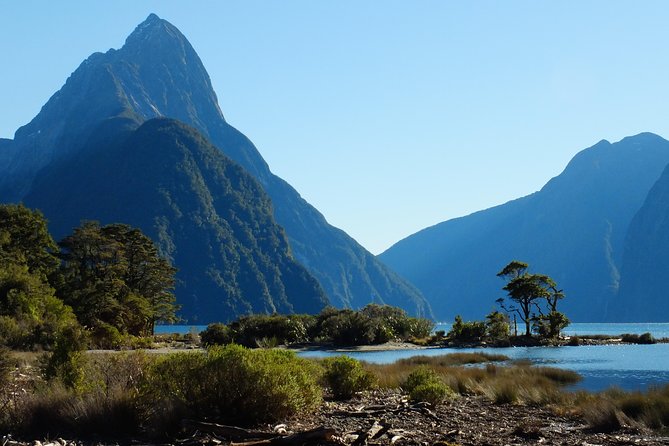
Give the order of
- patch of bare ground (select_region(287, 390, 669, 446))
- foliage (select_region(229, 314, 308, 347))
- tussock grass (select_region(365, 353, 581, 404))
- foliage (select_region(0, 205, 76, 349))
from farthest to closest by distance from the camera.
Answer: foliage (select_region(229, 314, 308, 347)), foliage (select_region(0, 205, 76, 349)), tussock grass (select_region(365, 353, 581, 404)), patch of bare ground (select_region(287, 390, 669, 446))

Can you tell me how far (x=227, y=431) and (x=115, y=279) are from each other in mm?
45002

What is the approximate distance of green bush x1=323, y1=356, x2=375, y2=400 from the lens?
665 inches

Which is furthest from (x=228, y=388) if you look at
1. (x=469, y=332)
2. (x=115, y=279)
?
(x=469, y=332)

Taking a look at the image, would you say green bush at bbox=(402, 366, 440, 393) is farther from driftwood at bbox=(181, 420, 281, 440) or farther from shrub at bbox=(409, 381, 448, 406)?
driftwood at bbox=(181, 420, 281, 440)

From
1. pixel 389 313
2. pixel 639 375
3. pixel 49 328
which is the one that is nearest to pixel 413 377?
pixel 639 375

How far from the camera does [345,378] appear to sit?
16.9 metres

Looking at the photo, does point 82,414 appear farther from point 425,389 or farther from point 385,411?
point 425,389

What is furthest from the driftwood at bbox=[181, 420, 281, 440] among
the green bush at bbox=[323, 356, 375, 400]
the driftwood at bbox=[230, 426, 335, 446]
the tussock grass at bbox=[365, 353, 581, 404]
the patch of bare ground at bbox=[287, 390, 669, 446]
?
the tussock grass at bbox=[365, 353, 581, 404]

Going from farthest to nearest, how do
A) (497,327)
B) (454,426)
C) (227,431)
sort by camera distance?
(497,327), (454,426), (227,431)

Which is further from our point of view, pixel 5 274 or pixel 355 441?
pixel 5 274

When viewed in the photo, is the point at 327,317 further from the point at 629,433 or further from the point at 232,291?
the point at 232,291

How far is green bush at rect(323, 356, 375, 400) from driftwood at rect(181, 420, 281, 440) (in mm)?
6538

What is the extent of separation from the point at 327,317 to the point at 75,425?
5490 cm

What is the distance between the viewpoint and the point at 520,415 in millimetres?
15039
